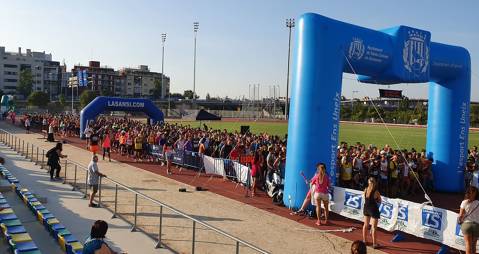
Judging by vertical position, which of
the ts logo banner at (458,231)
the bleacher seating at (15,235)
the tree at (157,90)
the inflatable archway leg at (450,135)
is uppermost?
the tree at (157,90)

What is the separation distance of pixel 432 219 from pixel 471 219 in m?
1.24

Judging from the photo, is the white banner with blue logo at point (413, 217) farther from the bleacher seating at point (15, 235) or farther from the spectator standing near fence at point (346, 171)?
the bleacher seating at point (15, 235)

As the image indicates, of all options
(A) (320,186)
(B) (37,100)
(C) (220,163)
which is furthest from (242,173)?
(B) (37,100)

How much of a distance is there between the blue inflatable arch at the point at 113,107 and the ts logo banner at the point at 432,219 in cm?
2465

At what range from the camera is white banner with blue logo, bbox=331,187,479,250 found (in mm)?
8492

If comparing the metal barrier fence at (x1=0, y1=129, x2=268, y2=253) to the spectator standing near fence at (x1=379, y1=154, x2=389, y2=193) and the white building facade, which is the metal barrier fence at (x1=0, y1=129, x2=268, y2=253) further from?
the white building facade

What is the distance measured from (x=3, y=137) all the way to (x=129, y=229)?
23.0 metres

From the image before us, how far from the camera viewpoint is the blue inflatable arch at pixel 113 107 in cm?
2945

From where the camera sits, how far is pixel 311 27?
459 inches

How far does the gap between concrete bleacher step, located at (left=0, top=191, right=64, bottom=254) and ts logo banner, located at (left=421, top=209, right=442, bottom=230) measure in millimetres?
6995

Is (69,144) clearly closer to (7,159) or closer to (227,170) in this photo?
(7,159)

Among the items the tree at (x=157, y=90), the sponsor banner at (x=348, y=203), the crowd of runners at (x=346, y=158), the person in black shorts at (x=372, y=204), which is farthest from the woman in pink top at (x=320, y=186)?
the tree at (x=157, y=90)

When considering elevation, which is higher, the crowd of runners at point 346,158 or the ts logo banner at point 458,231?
the crowd of runners at point 346,158

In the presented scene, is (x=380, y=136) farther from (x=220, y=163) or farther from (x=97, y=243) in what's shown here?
(x=97, y=243)
